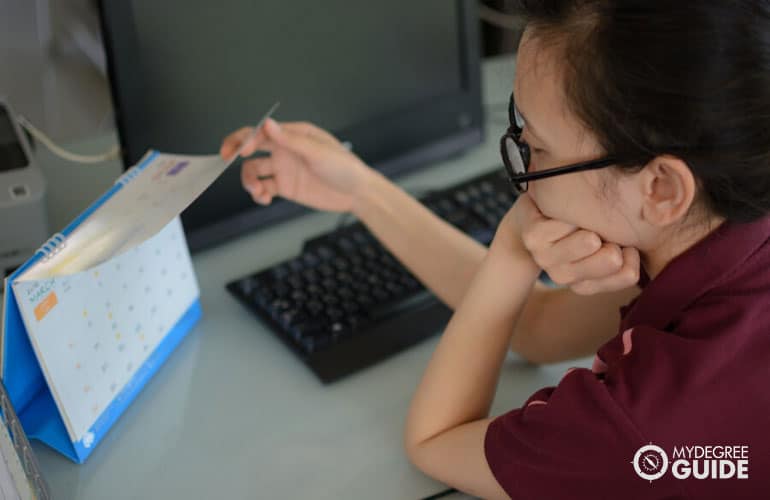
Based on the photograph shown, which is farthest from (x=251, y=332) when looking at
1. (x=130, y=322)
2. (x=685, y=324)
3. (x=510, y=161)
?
(x=685, y=324)

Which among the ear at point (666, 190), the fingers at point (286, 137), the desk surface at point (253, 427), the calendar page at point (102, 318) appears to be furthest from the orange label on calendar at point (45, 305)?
the ear at point (666, 190)

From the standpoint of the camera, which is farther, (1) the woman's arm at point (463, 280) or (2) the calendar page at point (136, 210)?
(1) the woman's arm at point (463, 280)

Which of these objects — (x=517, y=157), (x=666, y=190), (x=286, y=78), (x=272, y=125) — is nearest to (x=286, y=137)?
(x=272, y=125)

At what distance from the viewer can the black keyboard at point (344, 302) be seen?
90 cm

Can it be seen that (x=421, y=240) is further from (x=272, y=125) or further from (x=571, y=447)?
(x=571, y=447)

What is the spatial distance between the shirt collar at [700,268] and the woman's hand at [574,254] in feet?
0.13

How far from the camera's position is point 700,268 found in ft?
2.25

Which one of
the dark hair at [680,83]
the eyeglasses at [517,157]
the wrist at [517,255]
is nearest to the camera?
the dark hair at [680,83]

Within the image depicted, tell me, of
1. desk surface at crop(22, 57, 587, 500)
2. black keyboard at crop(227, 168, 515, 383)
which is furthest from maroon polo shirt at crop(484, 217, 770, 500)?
black keyboard at crop(227, 168, 515, 383)

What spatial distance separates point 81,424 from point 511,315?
1.31ft

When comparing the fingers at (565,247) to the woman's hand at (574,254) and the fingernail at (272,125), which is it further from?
the fingernail at (272,125)

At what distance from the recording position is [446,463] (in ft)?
2.46

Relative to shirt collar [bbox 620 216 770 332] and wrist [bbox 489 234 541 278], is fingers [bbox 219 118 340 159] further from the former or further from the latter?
shirt collar [bbox 620 216 770 332]

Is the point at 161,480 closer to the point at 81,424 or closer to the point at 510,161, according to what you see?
the point at 81,424
